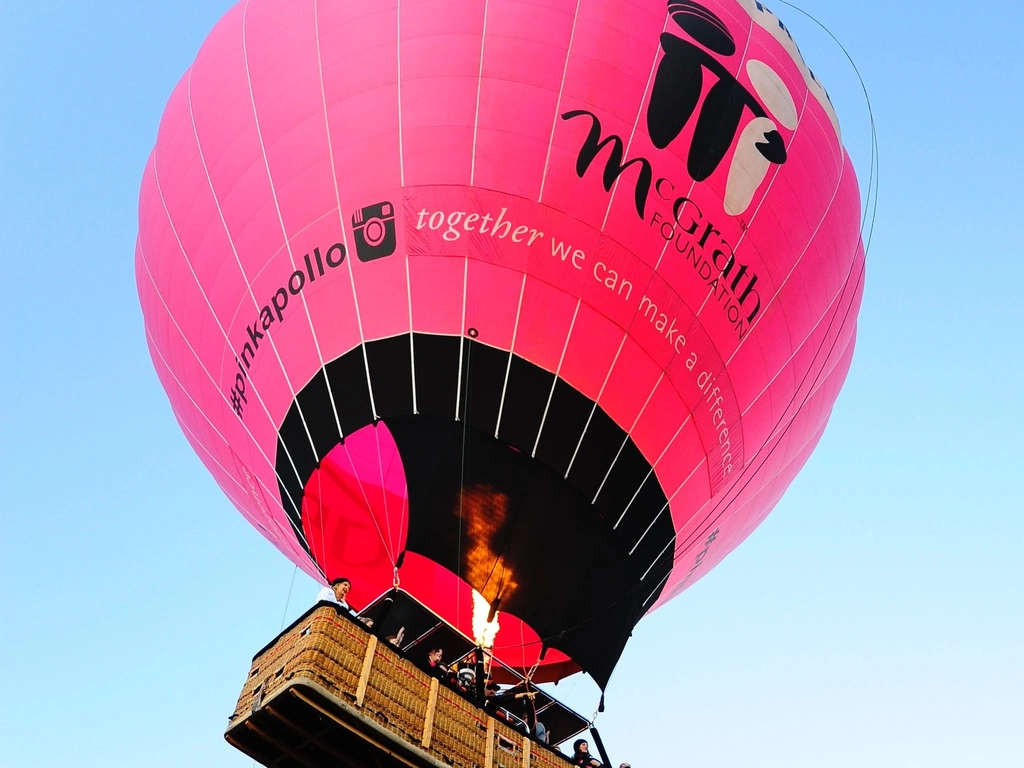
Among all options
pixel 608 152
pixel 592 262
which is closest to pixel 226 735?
pixel 592 262

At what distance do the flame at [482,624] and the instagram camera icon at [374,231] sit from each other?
7.84ft

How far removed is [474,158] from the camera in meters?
8.12

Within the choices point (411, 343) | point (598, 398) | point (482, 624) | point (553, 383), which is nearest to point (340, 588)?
point (482, 624)

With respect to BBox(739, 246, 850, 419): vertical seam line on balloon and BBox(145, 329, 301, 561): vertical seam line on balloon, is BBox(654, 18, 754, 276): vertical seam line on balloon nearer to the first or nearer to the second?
BBox(739, 246, 850, 419): vertical seam line on balloon

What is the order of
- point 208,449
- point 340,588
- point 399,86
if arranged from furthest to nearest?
point 208,449
point 399,86
point 340,588

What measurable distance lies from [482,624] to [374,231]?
9.06ft

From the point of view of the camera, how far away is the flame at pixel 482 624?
827 cm

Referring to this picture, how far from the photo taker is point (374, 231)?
8.17 m

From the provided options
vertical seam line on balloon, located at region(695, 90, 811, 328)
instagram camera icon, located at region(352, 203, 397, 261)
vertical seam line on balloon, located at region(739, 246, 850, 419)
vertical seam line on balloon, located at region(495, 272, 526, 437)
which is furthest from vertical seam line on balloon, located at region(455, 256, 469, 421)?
vertical seam line on balloon, located at region(739, 246, 850, 419)

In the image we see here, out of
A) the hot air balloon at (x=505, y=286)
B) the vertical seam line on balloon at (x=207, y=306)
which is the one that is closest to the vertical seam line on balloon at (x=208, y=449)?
the hot air balloon at (x=505, y=286)

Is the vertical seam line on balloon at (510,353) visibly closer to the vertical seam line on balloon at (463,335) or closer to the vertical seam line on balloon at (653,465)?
the vertical seam line on balloon at (463,335)

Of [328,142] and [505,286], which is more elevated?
[328,142]

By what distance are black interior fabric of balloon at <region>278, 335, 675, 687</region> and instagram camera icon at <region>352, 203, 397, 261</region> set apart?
1.99 ft

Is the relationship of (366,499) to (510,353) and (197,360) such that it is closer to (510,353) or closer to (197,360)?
(510,353)
